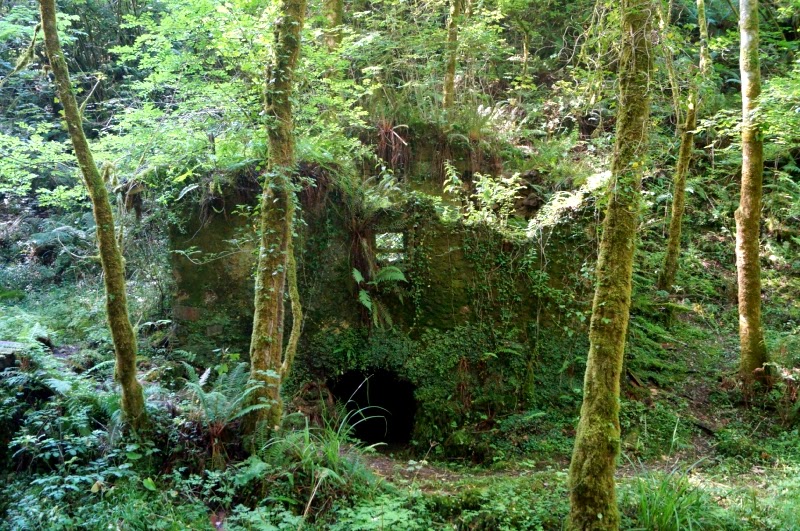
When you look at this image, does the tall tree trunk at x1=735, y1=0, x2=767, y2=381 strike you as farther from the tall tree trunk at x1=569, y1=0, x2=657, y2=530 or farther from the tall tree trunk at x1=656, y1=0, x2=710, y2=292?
the tall tree trunk at x1=569, y1=0, x2=657, y2=530

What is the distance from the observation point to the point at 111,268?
17.4 ft

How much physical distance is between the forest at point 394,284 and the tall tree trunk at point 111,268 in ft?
0.10

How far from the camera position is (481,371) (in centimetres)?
824

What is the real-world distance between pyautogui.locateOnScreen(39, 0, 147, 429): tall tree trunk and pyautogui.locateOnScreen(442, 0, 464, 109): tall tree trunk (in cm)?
778

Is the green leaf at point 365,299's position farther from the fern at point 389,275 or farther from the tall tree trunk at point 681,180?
the tall tree trunk at point 681,180

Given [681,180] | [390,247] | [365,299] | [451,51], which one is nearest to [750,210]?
[681,180]

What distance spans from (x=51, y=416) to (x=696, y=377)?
373 inches

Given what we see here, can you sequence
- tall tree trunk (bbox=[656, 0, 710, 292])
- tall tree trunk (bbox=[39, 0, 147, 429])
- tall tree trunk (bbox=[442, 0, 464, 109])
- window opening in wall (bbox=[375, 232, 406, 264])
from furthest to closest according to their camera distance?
tall tree trunk (bbox=[442, 0, 464, 109]) → tall tree trunk (bbox=[656, 0, 710, 292]) → window opening in wall (bbox=[375, 232, 406, 264]) → tall tree trunk (bbox=[39, 0, 147, 429])

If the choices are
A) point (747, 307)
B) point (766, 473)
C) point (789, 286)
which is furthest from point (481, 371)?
point (789, 286)

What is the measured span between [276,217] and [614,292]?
11.5 feet

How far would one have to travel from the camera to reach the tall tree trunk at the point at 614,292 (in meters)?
4.36

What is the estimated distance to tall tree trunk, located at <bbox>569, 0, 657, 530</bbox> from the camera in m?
4.36

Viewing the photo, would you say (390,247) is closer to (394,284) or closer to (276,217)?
(394,284)

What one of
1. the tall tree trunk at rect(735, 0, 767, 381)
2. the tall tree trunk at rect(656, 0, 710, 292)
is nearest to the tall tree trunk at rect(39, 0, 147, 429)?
the tall tree trunk at rect(735, 0, 767, 381)
